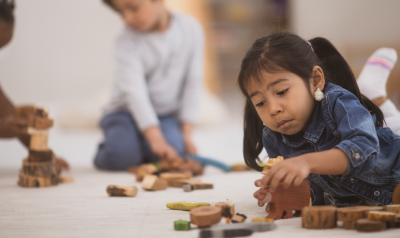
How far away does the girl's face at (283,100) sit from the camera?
0.83 metres

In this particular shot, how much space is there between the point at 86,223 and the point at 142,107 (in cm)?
90

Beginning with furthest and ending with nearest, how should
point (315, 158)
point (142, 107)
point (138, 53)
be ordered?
point (138, 53), point (142, 107), point (315, 158)

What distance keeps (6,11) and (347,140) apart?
4.38 feet

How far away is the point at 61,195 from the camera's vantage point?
1.09 metres

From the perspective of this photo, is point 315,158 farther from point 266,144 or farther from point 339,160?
point 266,144

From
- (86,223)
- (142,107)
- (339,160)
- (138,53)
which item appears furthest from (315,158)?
(138,53)

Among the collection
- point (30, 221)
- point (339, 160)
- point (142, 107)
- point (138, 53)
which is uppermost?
point (138, 53)

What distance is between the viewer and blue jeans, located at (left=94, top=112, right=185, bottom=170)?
1672 millimetres

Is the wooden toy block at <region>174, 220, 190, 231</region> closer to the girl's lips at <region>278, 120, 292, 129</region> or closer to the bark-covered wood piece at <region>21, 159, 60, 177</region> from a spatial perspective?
the girl's lips at <region>278, 120, 292, 129</region>

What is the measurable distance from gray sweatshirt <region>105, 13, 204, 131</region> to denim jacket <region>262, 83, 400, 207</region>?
88 cm

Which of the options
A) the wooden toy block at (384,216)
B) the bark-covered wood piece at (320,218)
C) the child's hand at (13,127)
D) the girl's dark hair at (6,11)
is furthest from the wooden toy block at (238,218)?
the girl's dark hair at (6,11)

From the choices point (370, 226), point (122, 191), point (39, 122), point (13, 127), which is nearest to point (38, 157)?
point (39, 122)

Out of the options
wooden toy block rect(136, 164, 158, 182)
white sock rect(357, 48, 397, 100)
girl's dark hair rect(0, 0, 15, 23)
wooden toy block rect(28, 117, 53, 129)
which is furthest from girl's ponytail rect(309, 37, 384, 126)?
girl's dark hair rect(0, 0, 15, 23)

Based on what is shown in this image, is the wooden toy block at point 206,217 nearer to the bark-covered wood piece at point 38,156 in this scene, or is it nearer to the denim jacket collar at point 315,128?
the denim jacket collar at point 315,128
